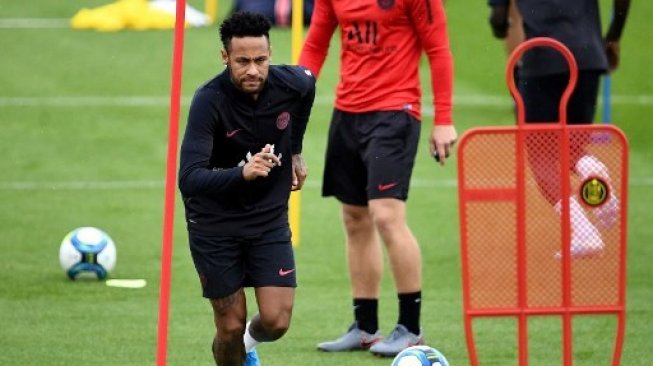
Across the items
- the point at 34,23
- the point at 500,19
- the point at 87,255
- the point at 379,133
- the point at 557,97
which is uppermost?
the point at 34,23

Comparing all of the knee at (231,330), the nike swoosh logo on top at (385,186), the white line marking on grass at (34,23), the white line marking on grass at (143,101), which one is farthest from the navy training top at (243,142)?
the white line marking on grass at (34,23)

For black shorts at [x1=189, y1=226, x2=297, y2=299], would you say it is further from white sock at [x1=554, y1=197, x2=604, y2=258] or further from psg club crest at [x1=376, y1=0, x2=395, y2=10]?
psg club crest at [x1=376, y1=0, x2=395, y2=10]

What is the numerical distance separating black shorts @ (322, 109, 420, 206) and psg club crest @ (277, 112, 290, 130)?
133cm

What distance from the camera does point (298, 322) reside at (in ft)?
35.1

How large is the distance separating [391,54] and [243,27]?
1.86 meters

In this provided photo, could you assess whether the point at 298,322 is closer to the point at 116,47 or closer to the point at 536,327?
the point at 536,327

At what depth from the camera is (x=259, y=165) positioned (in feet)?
25.3

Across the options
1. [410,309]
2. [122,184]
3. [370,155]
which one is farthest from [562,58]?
[122,184]

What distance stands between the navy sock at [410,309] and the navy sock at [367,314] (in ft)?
0.78

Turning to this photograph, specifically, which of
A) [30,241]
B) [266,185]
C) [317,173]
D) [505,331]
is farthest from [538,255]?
[317,173]

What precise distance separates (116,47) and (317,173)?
8.69m

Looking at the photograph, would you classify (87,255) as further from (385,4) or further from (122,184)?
(122,184)

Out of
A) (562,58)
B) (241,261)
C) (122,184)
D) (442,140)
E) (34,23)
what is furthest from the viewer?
(34,23)

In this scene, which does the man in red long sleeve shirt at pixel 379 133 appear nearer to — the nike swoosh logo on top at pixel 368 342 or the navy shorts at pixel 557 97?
the nike swoosh logo on top at pixel 368 342
